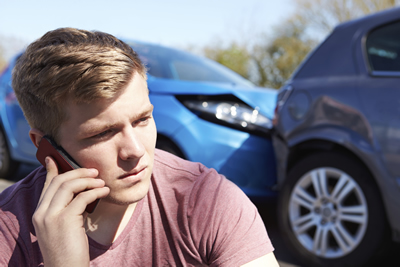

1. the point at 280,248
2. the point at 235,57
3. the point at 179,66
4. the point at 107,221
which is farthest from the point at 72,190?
the point at 235,57

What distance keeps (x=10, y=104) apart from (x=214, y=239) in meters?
4.33

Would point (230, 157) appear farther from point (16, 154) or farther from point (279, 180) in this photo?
point (16, 154)

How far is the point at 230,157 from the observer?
10.4ft

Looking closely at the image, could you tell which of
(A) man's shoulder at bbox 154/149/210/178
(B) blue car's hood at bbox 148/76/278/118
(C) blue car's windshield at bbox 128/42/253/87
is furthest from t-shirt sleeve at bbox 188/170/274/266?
(C) blue car's windshield at bbox 128/42/253/87

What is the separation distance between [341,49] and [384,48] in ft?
0.91

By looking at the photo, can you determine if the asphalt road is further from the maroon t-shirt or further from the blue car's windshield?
the maroon t-shirt

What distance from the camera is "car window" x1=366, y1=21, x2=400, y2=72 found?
280 cm

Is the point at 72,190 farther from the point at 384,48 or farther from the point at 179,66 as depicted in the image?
the point at 179,66

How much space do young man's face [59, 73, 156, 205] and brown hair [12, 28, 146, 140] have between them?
1.3 inches

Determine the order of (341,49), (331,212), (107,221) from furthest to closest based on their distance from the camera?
(341,49) < (331,212) < (107,221)

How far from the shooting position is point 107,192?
1266mm

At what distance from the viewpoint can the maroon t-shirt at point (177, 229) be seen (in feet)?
3.91

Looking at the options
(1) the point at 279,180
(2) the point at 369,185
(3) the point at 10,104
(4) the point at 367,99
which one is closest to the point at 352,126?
(4) the point at 367,99

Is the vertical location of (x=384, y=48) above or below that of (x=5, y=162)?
above
